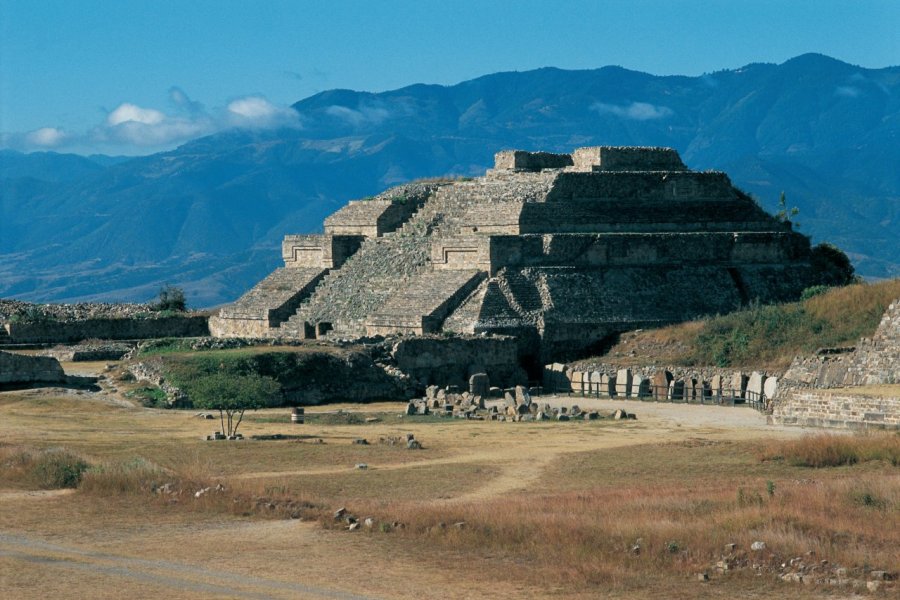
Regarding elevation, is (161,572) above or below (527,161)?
below

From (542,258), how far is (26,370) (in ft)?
58.7

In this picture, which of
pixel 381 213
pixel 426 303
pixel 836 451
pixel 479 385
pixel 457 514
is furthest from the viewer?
pixel 381 213

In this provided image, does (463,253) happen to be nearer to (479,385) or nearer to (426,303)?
(426,303)

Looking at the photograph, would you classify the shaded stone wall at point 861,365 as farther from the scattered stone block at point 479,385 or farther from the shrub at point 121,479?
the shrub at point 121,479

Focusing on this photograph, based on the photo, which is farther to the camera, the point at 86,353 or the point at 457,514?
the point at 86,353

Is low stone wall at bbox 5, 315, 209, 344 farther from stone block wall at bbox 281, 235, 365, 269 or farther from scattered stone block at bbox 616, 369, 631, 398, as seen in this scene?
scattered stone block at bbox 616, 369, 631, 398

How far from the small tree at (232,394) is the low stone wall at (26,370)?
20.0 feet

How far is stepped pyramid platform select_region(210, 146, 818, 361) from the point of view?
190 ft

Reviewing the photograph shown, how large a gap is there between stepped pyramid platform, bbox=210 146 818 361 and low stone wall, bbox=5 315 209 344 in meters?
1.35

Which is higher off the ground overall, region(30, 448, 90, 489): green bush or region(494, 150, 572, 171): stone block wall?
region(494, 150, 572, 171): stone block wall

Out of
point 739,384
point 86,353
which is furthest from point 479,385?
point 86,353

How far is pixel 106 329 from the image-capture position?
65875mm

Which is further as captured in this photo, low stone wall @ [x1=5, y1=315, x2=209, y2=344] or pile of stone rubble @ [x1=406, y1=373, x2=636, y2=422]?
low stone wall @ [x1=5, y1=315, x2=209, y2=344]

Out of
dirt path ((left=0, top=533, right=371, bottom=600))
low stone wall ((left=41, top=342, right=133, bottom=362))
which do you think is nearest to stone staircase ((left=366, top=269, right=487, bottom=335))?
low stone wall ((left=41, top=342, right=133, bottom=362))
